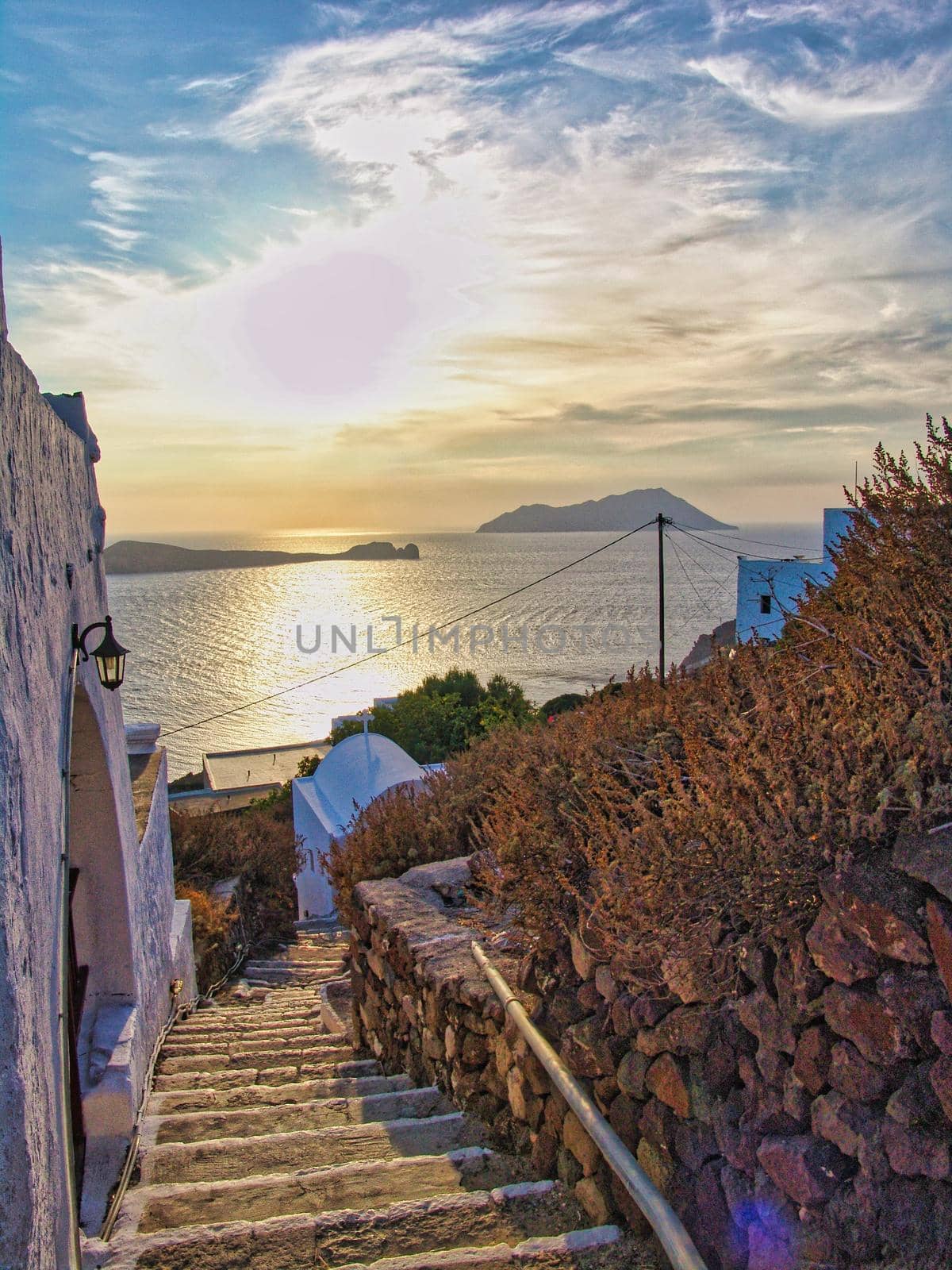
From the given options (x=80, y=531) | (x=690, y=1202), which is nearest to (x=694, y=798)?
(x=690, y=1202)

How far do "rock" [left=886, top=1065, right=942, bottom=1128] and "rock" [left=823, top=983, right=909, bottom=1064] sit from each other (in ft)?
0.16

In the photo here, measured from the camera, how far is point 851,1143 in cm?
218

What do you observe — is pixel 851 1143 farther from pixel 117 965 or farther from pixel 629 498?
pixel 629 498

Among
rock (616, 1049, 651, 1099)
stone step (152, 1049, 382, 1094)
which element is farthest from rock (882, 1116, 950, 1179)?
stone step (152, 1049, 382, 1094)

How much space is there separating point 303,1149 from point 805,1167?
7.31ft

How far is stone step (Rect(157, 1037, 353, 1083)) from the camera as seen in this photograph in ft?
17.6

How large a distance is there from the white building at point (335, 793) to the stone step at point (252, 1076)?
919 cm

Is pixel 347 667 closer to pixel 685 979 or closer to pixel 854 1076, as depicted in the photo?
pixel 685 979

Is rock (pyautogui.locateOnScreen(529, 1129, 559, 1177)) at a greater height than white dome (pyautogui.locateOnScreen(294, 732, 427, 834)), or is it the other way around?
rock (pyautogui.locateOnScreen(529, 1129, 559, 1177))

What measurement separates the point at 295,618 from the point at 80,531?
372 feet

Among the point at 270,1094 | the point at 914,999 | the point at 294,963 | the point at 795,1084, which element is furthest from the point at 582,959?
the point at 294,963

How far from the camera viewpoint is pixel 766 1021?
2.44 metres

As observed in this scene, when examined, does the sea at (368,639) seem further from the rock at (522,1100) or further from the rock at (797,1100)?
the rock at (797,1100)

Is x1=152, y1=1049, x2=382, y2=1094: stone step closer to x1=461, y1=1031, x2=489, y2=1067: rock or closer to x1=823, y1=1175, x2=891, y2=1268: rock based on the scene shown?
x1=461, y1=1031, x2=489, y2=1067: rock
